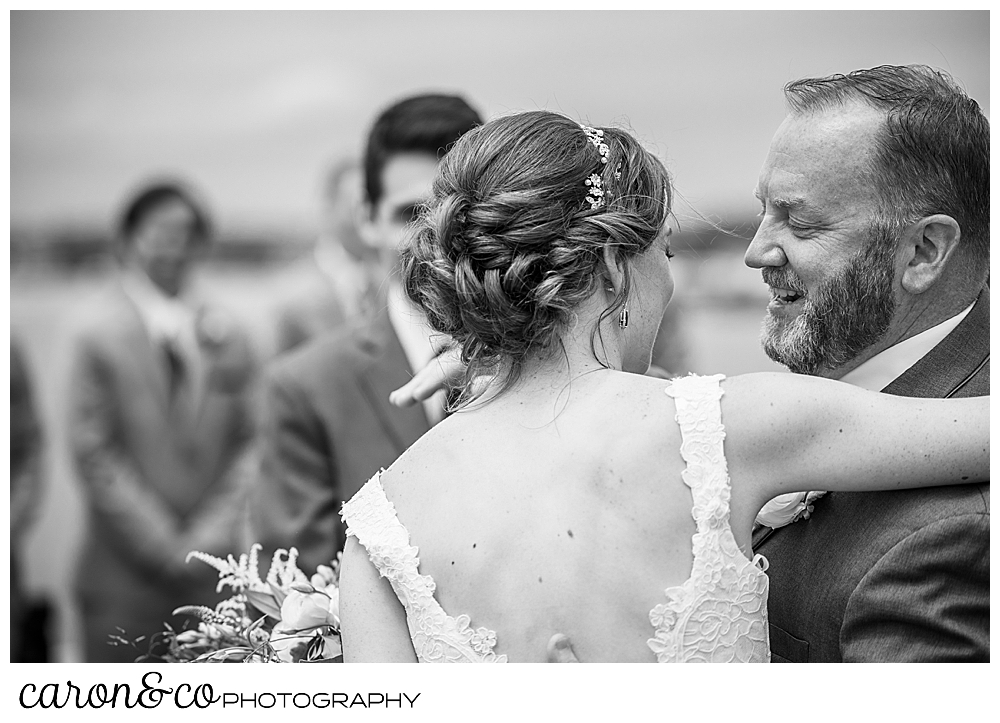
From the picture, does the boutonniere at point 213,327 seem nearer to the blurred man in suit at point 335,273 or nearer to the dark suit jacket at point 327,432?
the blurred man in suit at point 335,273

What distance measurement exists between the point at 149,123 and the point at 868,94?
4.81m

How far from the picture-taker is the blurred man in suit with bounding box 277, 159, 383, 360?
18.5ft

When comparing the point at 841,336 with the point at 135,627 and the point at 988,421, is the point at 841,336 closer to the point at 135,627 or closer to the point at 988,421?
the point at 988,421

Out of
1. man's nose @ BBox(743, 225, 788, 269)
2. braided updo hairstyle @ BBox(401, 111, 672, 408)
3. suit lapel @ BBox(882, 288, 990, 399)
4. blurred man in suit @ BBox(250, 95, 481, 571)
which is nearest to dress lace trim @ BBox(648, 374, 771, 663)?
braided updo hairstyle @ BBox(401, 111, 672, 408)

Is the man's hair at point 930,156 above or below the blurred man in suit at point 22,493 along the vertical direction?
above

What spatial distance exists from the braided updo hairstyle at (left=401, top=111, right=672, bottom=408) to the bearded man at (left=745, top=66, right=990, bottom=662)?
1.70 ft

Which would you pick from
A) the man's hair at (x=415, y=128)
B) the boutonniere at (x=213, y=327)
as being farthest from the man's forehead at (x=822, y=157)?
the boutonniere at (x=213, y=327)

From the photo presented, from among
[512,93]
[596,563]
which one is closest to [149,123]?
[512,93]

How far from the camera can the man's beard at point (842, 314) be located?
1996 millimetres

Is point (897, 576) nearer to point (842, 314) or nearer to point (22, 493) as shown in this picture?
point (842, 314)

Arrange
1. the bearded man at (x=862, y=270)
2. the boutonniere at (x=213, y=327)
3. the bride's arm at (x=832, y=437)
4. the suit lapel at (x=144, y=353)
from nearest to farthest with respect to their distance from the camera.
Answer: the bride's arm at (x=832, y=437) < the bearded man at (x=862, y=270) < the suit lapel at (x=144, y=353) < the boutonniere at (x=213, y=327)

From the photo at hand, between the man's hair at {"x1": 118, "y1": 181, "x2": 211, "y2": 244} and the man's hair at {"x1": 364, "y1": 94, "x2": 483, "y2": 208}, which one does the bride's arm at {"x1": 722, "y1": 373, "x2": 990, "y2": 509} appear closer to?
the man's hair at {"x1": 364, "y1": 94, "x2": 483, "y2": 208}

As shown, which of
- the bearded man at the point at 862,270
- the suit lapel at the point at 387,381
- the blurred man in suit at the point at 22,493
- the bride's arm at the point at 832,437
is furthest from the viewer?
the blurred man in suit at the point at 22,493

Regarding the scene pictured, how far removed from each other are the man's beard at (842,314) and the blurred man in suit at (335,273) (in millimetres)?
3654
